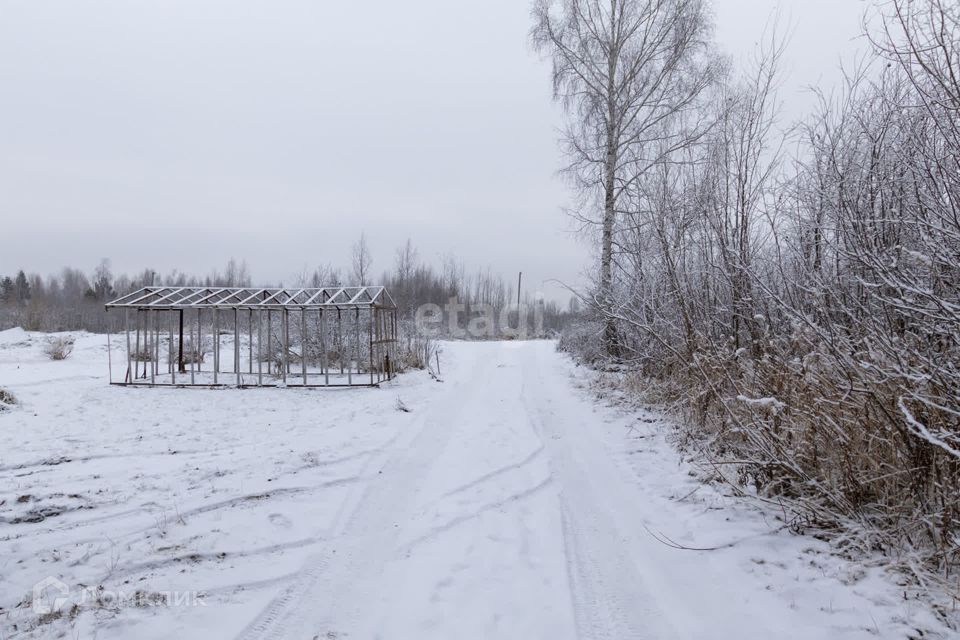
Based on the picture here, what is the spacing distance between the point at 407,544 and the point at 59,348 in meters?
19.5

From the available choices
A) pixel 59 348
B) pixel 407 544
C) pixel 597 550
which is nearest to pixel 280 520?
pixel 407 544

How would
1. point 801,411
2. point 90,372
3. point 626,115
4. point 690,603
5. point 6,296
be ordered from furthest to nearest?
point 6,296, point 90,372, point 626,115, point 801,411, point 690,603

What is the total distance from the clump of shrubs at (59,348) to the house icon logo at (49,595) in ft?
59.4

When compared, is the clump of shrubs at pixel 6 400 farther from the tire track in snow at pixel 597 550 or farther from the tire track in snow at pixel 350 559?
the tire track in snow at pixel 597 550

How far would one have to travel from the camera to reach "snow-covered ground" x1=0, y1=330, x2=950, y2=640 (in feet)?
8.02

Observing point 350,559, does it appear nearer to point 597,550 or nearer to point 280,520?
point 280,520

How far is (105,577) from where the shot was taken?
9.48 ft

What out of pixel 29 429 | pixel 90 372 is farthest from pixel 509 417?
pixel 90 372

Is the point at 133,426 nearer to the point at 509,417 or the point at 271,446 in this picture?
the point at 271,446

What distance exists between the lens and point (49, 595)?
106 inches

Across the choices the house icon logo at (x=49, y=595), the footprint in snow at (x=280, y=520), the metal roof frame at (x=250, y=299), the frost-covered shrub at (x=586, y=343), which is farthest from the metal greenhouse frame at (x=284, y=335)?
the house icon logo at (x=49, y=595)

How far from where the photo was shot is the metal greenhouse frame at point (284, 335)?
454 inches

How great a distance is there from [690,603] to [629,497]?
1561mm

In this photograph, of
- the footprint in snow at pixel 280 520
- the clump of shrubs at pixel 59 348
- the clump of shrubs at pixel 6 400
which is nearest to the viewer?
the footprint in snow at pixel 280 520
